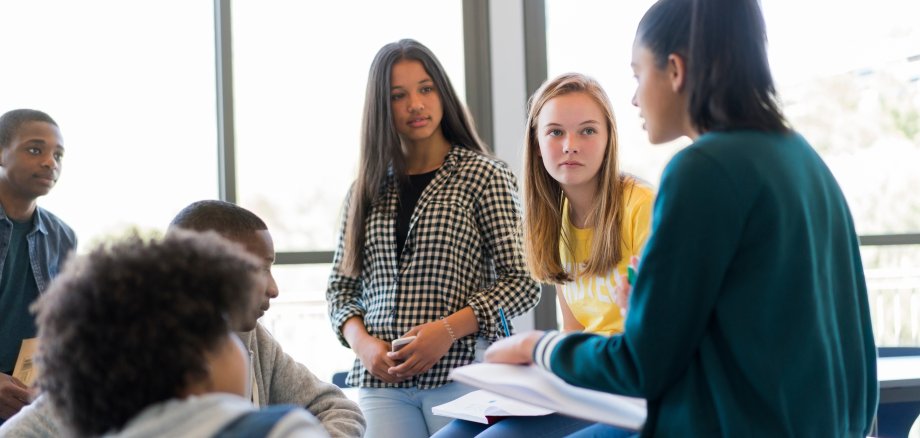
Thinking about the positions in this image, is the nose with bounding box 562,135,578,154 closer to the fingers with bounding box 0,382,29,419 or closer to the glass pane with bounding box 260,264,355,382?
the fingers with bounding box 0,382,29,419

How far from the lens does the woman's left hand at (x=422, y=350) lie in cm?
209

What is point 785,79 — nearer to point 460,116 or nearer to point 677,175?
point 460,116

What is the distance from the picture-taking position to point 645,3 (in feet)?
13.6

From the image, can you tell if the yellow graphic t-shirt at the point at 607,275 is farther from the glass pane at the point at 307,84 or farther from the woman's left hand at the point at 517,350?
the glass pane at the point at 307,84

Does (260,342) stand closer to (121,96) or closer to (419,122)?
(419,122)

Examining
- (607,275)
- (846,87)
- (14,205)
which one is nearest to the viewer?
(607,275)

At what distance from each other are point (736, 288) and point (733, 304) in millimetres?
20

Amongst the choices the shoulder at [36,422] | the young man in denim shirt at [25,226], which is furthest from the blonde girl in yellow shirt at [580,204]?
Answer: the young man in denim shirt at [25,226]

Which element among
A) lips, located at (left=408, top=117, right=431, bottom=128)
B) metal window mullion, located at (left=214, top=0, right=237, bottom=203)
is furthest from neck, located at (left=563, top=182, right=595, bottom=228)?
metal window mullion, located at (left=214, top=0, right=237, bottom=203)

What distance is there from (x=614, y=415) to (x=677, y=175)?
0.34 meters

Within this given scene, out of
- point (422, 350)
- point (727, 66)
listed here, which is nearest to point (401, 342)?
point (422, 350)

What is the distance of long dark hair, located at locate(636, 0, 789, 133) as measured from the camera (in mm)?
1155

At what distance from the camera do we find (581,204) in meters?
2.08

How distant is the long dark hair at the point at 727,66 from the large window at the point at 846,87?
285 centimetres
